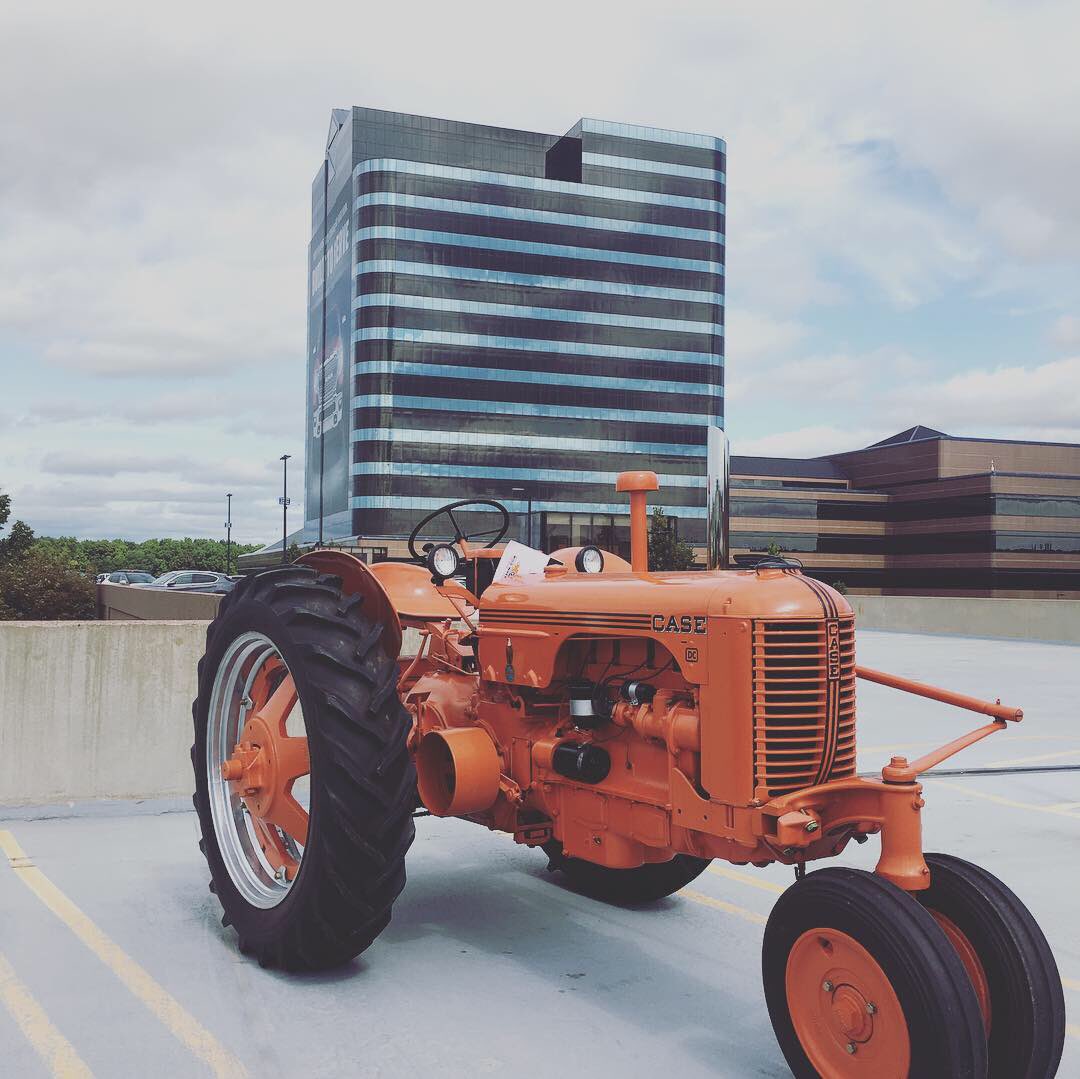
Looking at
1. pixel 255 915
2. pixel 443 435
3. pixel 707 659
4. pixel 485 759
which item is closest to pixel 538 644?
pixel 485 759

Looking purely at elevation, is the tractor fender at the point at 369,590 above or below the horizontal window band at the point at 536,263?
below

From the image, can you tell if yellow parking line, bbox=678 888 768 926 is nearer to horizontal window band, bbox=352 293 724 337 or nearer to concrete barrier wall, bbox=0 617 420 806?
concrete barrier wall, bbox=0 617 420 806

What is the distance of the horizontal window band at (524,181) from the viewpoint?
89.8 meters

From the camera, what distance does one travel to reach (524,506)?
9125 centimetres

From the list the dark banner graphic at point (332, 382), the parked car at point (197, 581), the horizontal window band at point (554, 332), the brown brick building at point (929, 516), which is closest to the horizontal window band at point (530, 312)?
the horizontal window band at point (554, 332)

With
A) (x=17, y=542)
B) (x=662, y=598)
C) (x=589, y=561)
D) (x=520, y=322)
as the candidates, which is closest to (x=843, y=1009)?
(x=662, y=598)

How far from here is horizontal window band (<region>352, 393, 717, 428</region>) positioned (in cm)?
8775

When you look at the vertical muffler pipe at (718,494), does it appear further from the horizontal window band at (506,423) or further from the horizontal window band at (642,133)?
the horizontal window band at (642,133)

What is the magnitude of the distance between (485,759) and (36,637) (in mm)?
4020

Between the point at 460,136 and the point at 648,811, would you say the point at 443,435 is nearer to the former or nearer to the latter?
the point at 460,136

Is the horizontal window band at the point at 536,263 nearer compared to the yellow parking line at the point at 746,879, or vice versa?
the yellow parking line at the point at 746,879

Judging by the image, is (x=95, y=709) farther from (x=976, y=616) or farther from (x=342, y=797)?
(x=976, y=616)

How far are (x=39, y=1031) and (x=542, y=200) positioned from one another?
311ft

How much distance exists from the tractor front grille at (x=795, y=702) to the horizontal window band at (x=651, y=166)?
98.1 metres
